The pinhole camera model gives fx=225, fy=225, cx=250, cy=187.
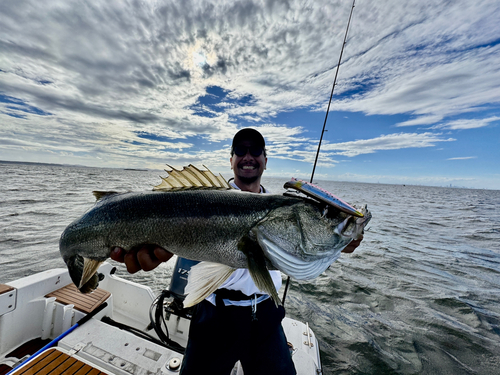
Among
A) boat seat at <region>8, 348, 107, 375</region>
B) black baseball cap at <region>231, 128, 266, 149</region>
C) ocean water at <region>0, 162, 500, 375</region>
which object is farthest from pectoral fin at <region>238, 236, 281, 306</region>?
ocean water at <region>0, 162, 500, 375</region>

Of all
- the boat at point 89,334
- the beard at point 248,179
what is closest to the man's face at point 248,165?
the beard at point 248,179

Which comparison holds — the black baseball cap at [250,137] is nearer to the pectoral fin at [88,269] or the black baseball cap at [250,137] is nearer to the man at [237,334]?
the man at [237,334]

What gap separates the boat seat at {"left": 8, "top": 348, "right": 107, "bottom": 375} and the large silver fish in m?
1.60

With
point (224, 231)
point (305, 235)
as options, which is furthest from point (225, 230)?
point (305, 235)

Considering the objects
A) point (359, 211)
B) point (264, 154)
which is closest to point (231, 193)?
point (359, 211)

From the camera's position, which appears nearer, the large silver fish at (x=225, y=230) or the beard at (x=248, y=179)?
the large silver fish at (x=225, y=230)

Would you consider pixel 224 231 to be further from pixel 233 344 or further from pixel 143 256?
pixel 233 344

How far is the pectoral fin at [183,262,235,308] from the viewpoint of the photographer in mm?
2115

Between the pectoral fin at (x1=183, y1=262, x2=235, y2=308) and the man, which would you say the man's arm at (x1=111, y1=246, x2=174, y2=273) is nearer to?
the pectoral fin at (x1=183, y1=262, x2=235, y2=308)

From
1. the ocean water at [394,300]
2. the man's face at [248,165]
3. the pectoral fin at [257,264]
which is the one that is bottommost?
the ocean water at [394,300]

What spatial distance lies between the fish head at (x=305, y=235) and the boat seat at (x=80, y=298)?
12.2 ft

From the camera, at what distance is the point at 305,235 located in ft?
6.73

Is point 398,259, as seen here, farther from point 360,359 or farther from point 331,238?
point 331,238

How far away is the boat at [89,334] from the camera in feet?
9.60
